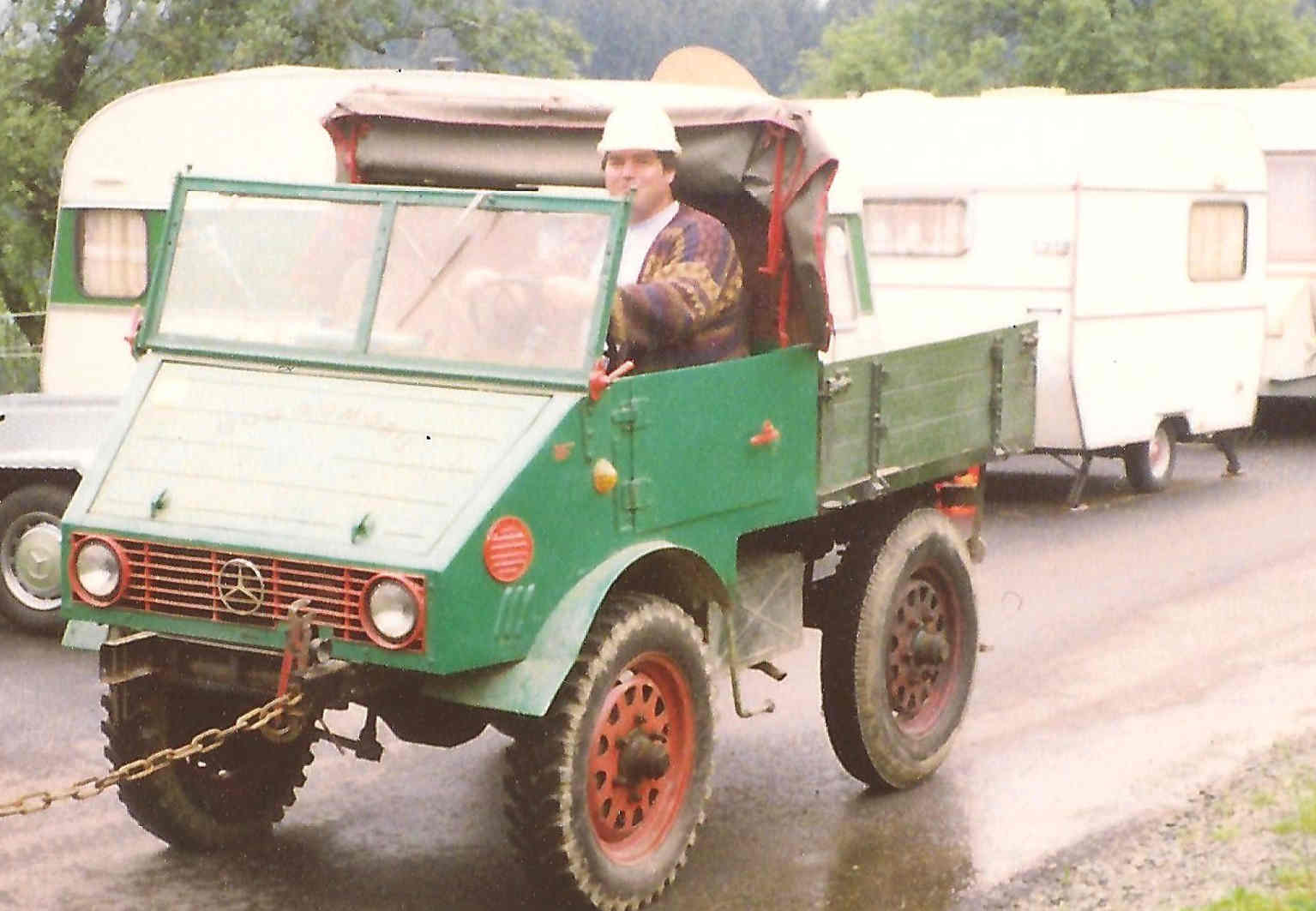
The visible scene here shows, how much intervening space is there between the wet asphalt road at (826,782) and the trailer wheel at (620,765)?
0.30m

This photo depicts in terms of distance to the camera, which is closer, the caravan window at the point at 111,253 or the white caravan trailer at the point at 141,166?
the white caravan trailer at the point at 141,166

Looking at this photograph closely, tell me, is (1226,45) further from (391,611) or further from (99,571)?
(391,611)

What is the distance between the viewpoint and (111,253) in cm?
1352

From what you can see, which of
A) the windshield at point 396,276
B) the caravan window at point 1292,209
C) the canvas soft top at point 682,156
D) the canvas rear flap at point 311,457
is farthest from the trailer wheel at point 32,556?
the caravan window at point 1292,209

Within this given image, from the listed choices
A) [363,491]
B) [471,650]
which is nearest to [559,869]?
[471,650]

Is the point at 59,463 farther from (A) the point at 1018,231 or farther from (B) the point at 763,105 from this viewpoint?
(A) the point at 1018,231

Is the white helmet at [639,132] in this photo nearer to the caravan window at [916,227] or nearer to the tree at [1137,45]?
the caravan window at [916,227]

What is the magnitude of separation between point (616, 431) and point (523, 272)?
1.77 feet

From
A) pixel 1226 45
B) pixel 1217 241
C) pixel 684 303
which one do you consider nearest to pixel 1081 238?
pixel 1217 241

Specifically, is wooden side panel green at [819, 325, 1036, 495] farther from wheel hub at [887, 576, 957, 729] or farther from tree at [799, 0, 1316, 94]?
tree at [799, 0, 1316, 94]

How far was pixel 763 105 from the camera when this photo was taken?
7121 mm

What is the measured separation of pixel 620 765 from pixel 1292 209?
14.1 metres

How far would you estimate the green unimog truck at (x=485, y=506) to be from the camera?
18.7 ft

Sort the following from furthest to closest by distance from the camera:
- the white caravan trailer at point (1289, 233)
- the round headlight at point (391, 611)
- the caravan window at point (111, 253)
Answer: the white caravan trailer at point (1289, 233) < the caravan window at point (111, 253) < the round headlight at point (391, 611)
